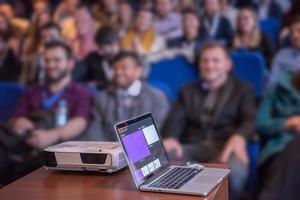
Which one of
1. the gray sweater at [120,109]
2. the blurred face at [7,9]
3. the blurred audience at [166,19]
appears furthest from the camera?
the blurred face at [7,9]

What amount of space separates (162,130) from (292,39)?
1043mm

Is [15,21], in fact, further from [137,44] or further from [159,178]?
[159,178]

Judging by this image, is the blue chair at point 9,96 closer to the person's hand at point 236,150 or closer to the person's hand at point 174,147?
the person's hand at point 174,147

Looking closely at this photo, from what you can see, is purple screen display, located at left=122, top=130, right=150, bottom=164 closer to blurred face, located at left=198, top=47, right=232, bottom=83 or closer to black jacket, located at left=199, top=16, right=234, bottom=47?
blurred face, located at left=198, top=47, right=232, bottom=83

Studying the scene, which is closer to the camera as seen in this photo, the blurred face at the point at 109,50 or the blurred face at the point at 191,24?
the blurred face at the point at 109,50

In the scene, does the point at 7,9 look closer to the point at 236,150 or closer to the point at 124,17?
the point at 124,17

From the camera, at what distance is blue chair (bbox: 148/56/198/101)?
10.2 feet

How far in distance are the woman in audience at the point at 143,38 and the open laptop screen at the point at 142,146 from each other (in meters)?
2.84

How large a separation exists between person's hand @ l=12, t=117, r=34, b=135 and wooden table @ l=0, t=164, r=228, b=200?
126 cm

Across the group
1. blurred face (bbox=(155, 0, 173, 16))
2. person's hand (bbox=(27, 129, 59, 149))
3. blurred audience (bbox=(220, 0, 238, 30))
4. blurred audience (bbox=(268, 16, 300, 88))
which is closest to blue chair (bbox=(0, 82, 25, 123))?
person's hand (bbox=(27, 129, 59, 149))

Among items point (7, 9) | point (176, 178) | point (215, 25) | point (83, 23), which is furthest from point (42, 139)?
point (7, 9)

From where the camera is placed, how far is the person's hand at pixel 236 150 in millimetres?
2300

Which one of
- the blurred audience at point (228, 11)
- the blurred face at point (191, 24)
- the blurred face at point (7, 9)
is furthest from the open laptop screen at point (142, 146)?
the blurred face at point (7, 9)

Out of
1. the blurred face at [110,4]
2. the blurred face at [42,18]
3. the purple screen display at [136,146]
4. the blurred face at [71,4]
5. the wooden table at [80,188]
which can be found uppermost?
the blurred face at [71,4]
